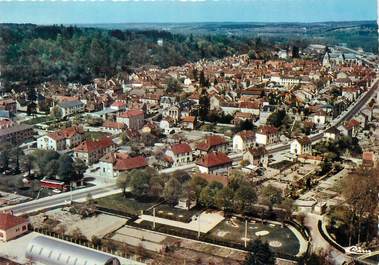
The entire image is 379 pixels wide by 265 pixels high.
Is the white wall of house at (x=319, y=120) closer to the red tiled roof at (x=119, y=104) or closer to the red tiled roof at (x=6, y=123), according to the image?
the red tiled roof at (x=119, y=104)

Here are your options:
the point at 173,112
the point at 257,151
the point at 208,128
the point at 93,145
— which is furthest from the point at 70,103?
the point at 257,151

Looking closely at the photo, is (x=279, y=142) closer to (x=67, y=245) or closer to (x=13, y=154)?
(x=13, y=154)

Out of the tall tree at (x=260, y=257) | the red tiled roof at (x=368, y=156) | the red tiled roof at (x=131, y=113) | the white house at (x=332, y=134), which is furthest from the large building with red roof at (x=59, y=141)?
the tall tree at (x=260, y=257)

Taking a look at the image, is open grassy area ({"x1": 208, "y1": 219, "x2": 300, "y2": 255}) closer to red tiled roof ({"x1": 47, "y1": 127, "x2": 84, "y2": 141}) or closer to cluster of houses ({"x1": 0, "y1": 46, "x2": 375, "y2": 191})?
cluster of houses ({"x1": 0, "y1": 46, "x2": 375, "y2": 191})

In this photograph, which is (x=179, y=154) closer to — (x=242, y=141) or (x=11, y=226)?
(x=242, y=141)

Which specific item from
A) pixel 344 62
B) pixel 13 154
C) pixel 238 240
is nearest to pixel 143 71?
pixel 344 62

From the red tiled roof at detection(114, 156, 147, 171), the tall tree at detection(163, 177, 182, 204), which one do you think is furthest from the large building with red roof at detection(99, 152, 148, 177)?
the tall tree at detection(163, 177, 182, 204)

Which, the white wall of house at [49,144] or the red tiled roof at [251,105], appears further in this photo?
the red tiled roof at [251,105]
